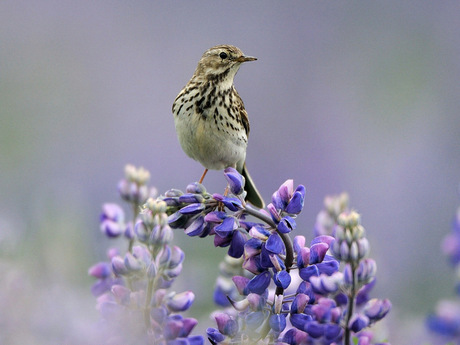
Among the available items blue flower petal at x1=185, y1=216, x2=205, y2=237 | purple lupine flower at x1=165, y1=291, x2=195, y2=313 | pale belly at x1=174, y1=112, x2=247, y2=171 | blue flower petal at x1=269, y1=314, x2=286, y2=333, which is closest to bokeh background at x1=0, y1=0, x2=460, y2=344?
purple lupine flower at x1=165, y1=291, x2=195, y2=313

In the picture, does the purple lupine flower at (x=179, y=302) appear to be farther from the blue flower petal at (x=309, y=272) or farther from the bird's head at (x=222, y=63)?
the bird's head at (x=222, y=63)

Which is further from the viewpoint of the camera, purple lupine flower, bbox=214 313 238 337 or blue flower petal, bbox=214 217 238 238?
blue flower petal, bbox=214 217 238 238

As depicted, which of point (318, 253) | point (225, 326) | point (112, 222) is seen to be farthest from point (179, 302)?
point (112, 222)

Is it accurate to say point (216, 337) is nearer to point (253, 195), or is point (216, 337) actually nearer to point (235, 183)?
point (235, 183)

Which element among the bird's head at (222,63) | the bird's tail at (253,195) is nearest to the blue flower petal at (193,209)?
the bird's tail at (253,195)

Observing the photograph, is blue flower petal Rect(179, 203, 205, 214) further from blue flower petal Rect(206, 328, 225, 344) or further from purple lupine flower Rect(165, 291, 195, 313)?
blue flower petal Rect(206, 328, 225, 344)

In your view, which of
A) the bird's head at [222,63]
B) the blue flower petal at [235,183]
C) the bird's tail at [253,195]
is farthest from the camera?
the bird's head at [222,63]

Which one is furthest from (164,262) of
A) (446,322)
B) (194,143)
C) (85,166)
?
(85,166)
